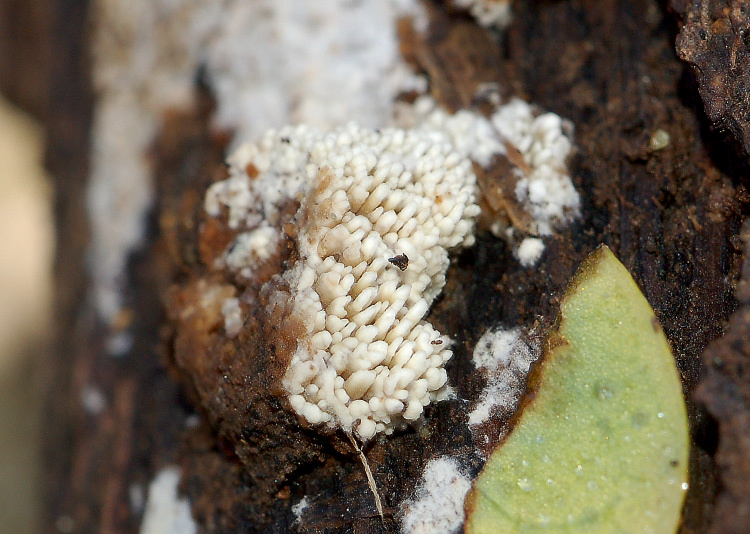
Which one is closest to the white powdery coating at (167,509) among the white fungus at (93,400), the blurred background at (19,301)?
the white fungus at (93,400)

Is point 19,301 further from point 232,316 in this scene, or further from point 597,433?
point 597,433

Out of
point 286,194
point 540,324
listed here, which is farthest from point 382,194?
point 540,324

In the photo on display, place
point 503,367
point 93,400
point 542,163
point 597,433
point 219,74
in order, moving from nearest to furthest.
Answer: point 597,433, point 503,367, point 542,163, point 219,74, point 93,400

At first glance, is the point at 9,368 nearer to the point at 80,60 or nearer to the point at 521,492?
the point at 80,60

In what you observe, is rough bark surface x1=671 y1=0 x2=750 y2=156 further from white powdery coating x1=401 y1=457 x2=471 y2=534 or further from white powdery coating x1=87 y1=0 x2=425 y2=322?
white powdery coating x1=401 y1=457 x2=471 y2=534

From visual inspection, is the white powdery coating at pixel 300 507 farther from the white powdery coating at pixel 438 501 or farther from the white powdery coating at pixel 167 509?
the white powdery coating at pixel 167 509

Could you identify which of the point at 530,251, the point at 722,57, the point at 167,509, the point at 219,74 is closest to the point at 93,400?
the point at 167,509
